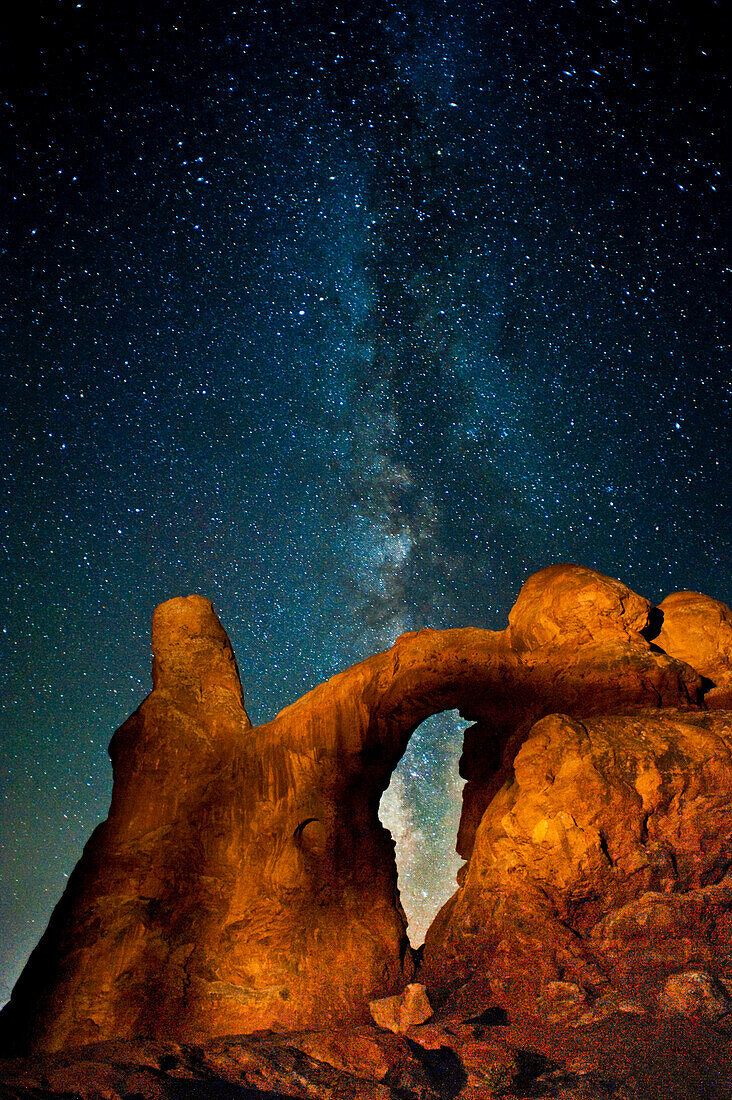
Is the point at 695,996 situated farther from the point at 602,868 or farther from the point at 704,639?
the point at 704,639

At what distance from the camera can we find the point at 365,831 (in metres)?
8.00

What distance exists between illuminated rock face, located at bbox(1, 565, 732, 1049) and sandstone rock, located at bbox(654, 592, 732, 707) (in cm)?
79

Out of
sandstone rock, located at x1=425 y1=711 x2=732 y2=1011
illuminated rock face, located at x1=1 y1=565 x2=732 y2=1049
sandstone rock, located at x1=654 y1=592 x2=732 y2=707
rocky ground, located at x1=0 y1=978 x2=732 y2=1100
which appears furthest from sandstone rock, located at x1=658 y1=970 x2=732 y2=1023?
sandstone rock, located at x1=654 y1=592 x2=732 y2=707

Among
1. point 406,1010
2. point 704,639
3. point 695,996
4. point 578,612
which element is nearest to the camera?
point 695,996

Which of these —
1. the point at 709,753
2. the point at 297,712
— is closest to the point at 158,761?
the point at 297,712

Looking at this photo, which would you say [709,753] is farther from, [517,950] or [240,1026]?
[240,1026]

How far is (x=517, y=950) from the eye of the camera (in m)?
5.76

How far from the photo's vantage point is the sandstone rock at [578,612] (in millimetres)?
7828

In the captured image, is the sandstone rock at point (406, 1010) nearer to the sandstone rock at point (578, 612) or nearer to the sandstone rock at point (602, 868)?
the sandstone rock at point (602, 868)

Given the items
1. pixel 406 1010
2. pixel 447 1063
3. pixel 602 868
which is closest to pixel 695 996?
pixel 602 868

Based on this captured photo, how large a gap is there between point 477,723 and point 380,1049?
432 cm

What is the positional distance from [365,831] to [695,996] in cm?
404

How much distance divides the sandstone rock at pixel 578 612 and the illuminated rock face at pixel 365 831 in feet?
0.09

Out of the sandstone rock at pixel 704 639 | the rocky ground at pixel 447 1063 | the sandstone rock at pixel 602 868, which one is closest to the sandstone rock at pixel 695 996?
the rocky ground at pixel 447 1063
